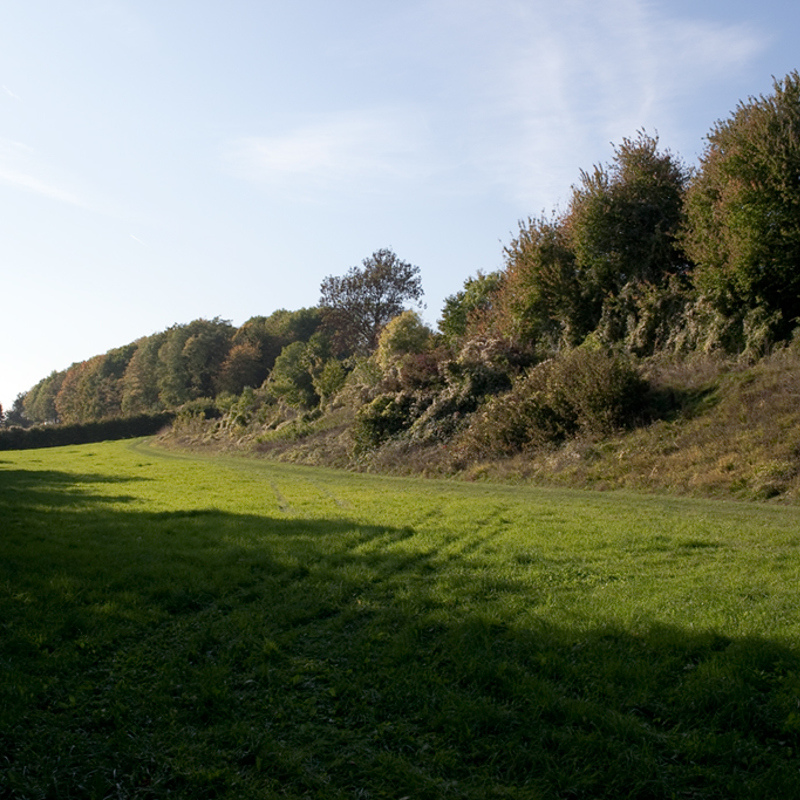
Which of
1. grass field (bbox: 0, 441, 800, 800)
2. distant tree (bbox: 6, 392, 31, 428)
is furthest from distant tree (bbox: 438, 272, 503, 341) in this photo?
distant tree (bbox: 6, 392, 31, 428)

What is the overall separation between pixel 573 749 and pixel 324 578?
4464 millimetres

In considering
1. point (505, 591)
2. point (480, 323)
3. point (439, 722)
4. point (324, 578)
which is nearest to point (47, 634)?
point (324, 578)

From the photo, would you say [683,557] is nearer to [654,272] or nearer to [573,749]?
[573,749]

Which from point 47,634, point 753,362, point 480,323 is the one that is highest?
point 480,323

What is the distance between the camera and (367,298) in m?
54.1

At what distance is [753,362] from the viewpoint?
19484 millimetres

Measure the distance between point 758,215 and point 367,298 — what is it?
123 ft

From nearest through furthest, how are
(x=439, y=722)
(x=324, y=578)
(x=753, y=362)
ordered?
(x=439, y=722)
(x=324, y=578)
(x=753, y=362)

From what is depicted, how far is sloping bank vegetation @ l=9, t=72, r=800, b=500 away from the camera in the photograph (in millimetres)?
17156

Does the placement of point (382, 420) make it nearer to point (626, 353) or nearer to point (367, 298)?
point (626, 353)

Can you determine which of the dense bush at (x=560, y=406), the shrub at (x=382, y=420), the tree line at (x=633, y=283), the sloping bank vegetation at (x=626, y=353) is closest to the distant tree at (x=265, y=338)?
the tree line at (x=633, y=283)

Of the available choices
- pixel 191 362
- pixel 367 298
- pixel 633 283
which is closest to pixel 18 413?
pixel 191 362

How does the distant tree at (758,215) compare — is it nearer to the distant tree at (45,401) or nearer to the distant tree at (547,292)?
the distant tree at (547,292)

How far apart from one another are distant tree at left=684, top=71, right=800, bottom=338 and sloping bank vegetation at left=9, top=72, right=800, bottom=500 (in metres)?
0.05
